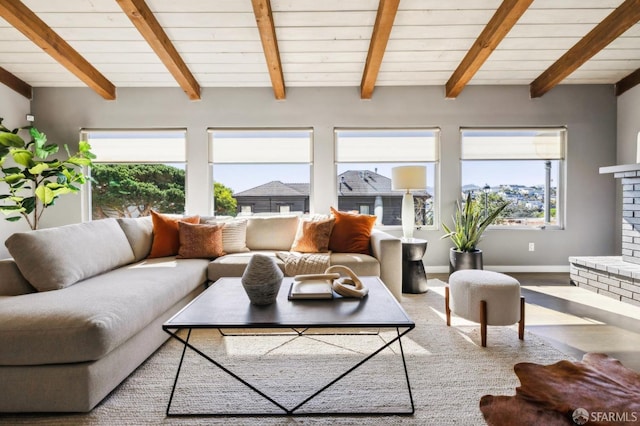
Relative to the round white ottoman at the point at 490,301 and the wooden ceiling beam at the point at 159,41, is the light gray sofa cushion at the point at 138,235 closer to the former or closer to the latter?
the wooden ceiling beam at the point at 159,41

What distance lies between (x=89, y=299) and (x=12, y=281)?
66cm

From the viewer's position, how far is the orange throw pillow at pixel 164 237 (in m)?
3.27

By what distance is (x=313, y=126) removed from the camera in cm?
455

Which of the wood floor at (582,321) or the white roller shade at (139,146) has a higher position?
the white roller shade at (139,146)

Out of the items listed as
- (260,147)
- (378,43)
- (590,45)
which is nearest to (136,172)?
(260,147)

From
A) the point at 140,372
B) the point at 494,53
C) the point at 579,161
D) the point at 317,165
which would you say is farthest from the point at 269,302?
the point at 579,161

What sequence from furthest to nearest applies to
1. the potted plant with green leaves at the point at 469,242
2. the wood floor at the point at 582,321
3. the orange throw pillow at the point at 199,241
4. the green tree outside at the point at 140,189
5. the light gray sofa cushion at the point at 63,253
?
the green tree outside at the point at 140,189 → the potted plant with green leaves at the point at 469,242 → the orange throw pillow at the point at 199,241 → the wood floor at the point at 582,321 → the light gray sofa cushion at the point at 63,253

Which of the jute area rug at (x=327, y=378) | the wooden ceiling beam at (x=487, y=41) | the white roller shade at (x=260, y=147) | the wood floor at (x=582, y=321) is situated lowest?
the jute area rug at (x=327, y=378)

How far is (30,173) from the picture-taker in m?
4.05

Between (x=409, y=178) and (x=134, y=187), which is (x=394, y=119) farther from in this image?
(x=134, y=187)

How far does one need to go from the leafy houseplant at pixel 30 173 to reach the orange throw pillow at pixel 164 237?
5.17ft

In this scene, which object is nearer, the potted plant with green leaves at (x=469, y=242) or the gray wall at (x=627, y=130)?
the potted plant with green leaves at (x=469, y=242)

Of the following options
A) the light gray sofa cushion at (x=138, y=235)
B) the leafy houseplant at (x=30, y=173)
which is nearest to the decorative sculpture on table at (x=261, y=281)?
the light gray sofa cushion at (x=138, y=235)

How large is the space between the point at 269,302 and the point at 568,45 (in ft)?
13.7
